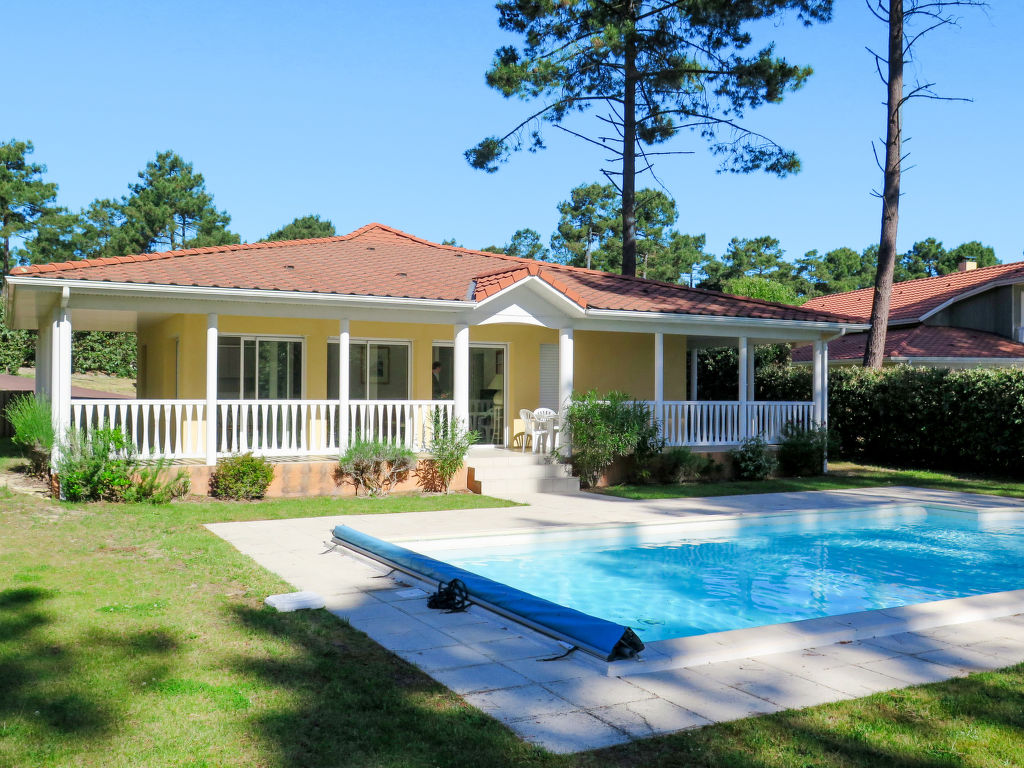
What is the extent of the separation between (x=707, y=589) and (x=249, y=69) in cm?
1751

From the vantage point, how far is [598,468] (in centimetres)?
1509

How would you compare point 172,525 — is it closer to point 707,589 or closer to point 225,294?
point 225,294

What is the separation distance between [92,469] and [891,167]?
721 inches

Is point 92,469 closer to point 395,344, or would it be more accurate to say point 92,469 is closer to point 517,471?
point 395,344

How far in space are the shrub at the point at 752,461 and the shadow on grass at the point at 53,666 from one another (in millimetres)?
13048

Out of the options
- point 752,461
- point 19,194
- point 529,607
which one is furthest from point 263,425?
point 19,194

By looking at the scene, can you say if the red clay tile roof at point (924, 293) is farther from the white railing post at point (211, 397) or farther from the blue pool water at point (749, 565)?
the white railing post at point (211, 397)

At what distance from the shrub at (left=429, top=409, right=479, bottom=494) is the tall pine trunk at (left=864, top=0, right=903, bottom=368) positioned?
11.6m

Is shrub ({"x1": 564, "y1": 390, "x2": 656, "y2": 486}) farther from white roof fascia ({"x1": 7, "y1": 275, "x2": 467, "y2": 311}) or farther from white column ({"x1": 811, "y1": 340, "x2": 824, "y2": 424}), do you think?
white column ({"x1": 811, "y1": 340, "x2": 824, "y2": 424})

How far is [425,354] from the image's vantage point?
16484 mm

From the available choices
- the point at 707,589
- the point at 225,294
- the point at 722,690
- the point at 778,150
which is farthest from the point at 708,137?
the point at 722,690

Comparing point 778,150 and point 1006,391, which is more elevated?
point 778,150

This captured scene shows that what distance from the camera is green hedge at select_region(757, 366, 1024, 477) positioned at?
659 inches

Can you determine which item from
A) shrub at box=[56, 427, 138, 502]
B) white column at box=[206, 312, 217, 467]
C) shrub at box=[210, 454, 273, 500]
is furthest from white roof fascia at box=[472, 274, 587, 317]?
shrub at box=[56, 427, 138, 502]
